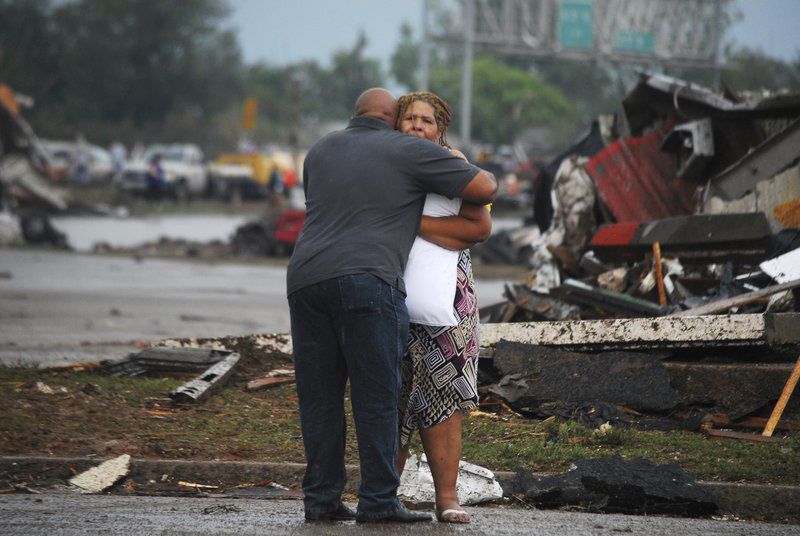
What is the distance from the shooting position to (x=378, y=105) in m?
4.82

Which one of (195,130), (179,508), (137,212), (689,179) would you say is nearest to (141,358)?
(179,508)

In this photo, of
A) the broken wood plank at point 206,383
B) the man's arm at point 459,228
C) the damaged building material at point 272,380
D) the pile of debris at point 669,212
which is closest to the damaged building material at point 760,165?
the pile of debris at point 669,212

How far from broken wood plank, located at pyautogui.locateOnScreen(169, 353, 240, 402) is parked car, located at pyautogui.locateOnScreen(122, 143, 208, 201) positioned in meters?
37.3

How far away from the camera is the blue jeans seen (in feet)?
15.0

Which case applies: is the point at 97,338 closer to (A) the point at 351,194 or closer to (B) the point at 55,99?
(A) the point at 351,194

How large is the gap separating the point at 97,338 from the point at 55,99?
70.2 metres

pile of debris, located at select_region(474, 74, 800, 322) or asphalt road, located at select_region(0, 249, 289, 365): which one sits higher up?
pile of debris, located at select_region(474, 74, 800, 322)

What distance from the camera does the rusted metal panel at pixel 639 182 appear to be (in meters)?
11.0

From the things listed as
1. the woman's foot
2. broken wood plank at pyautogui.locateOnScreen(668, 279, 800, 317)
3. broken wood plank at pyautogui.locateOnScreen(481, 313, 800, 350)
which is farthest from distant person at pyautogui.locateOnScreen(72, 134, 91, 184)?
the woman's foot

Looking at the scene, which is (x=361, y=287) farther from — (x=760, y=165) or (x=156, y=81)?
(x=156, y=81)

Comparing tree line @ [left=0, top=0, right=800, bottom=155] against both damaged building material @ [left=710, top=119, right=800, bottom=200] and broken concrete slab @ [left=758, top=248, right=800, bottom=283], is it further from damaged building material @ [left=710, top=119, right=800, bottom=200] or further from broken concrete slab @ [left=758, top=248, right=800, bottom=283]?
broken concrete slab @ [left=758, top=248, right=800, bottom=283]

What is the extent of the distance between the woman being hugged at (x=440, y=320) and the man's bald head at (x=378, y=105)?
2.8 inches

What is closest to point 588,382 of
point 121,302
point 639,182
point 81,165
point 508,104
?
point 639,182

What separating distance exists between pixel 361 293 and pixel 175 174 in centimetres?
4207
